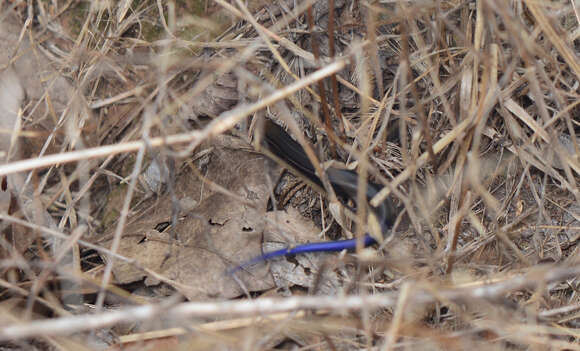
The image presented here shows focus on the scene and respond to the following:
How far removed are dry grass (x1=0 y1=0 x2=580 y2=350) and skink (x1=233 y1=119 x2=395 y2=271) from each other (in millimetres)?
56

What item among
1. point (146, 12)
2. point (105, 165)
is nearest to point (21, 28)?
point (146, 12)

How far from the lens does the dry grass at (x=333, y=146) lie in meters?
1.48

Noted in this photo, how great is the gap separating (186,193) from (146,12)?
77 cm

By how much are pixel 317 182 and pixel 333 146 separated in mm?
166

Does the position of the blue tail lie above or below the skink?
below

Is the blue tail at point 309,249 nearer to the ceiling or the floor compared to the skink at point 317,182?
nearer to the floor

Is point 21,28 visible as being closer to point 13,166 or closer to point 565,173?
point 13,166

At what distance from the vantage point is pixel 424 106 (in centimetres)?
204

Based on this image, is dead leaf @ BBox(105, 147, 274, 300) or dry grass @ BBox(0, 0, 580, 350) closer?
dry grass @ BBox(0, 0, 580, 350)

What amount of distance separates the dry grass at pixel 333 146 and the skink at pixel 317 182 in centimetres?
6

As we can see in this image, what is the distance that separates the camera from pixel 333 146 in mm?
2029

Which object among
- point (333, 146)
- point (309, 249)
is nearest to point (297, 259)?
point (309, 249)

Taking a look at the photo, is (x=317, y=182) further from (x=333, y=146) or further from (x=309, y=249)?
(x=309, y=249)

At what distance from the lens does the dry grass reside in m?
1.48
